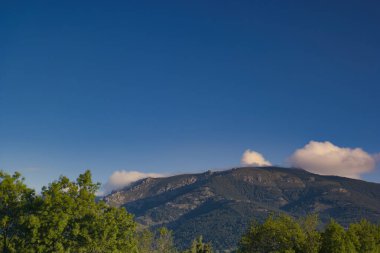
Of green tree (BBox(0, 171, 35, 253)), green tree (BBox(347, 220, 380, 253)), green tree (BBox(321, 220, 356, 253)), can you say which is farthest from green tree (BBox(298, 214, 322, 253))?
green tree (BBox(0, 171, 35, 253))

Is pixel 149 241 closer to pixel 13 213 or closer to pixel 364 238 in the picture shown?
pixel 13 213

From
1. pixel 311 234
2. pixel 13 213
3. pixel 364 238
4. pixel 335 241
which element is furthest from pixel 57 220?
pixel 364 238

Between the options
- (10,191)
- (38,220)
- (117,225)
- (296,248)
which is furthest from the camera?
(296,248)

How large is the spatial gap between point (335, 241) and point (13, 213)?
2579 inches

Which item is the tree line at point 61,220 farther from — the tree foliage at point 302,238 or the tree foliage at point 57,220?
the tree foliage at point 302,238

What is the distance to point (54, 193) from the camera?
2739 inches

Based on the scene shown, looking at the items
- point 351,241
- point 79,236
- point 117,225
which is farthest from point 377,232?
point 79,236

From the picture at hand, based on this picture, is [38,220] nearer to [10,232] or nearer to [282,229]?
[10,232]

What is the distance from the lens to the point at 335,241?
8912 cm

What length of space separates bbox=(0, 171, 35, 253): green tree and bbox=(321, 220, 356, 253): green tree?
61.4 m

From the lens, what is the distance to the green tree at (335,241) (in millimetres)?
87438

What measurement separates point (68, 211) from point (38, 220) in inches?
191

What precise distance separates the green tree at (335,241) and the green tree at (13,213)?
61.4m

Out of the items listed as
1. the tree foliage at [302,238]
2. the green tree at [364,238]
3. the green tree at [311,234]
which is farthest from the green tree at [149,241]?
the green tree at [364,238]
